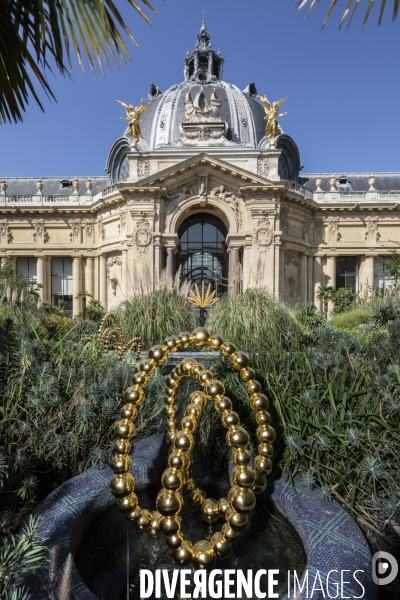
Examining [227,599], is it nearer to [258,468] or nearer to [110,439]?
[258,468]

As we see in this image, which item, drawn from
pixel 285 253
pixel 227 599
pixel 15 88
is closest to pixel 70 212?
pixel 285 253

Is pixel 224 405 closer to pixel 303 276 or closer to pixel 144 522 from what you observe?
pixel 144 522

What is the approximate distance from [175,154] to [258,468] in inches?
919

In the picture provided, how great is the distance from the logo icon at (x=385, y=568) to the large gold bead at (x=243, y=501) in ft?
3.52

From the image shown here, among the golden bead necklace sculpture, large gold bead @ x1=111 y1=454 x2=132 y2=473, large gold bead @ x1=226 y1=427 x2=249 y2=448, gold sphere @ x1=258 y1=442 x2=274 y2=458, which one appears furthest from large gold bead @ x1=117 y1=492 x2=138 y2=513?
gold sphere @ x1=258 y1=442 x2=274 y2=458

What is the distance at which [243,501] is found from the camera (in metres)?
1.88

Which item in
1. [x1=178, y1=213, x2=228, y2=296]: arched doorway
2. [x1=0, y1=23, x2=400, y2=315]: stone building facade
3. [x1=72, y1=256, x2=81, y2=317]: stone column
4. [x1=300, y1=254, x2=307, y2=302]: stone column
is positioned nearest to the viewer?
[x1=0, y1=23, x2=400, y2=315]: stone building facade

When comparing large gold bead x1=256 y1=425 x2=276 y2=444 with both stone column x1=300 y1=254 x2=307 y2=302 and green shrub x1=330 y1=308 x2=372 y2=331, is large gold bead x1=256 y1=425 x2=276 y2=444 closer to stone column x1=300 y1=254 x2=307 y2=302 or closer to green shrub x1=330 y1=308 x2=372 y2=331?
green shrub x1=330 y1=308 x2=372 y2=331

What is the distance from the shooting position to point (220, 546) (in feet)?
6.27

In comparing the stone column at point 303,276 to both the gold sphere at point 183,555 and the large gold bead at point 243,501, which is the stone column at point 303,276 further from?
the gold sphere at point 183,555

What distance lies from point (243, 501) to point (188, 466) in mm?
435

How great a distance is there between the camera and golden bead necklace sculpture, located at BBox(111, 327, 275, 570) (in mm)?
1862

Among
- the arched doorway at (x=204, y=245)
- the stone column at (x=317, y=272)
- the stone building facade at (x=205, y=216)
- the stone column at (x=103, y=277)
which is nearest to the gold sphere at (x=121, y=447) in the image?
the stone building facade at (x=205, y=216)

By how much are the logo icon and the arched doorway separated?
932 inches
